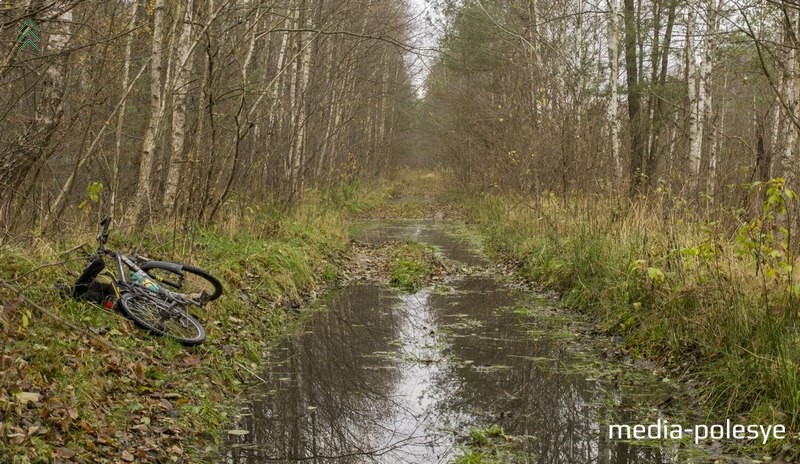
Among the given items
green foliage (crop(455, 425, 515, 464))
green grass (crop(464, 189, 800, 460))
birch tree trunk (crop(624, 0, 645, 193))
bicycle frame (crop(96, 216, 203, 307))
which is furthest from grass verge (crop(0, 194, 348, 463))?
birch tree trunk (crop(624, 0, 645, 193))

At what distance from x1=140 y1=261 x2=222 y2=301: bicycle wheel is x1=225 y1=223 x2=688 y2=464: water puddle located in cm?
103

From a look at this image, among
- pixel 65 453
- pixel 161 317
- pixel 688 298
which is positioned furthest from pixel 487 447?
pixel 161 317

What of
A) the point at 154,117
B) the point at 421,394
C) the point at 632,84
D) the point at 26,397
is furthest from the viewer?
the point at 632,84

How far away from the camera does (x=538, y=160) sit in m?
15.2

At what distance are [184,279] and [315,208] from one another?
27.8ft

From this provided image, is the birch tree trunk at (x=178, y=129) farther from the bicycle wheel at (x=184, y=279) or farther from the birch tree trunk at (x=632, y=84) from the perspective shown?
the birch tree trunk at (x=632, y=84)

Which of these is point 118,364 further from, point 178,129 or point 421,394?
point 178,129

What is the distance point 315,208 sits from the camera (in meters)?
16.0

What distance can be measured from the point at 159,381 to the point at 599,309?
5654mm

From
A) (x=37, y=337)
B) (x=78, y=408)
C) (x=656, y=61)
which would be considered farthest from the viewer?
(x=656, y=61)

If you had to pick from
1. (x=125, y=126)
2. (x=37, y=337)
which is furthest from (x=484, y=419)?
(x=125, y=126)

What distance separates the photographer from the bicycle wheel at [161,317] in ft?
21.3

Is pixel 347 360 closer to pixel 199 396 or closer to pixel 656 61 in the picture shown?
pixel 199 396

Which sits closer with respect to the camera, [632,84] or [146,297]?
[146,297]
